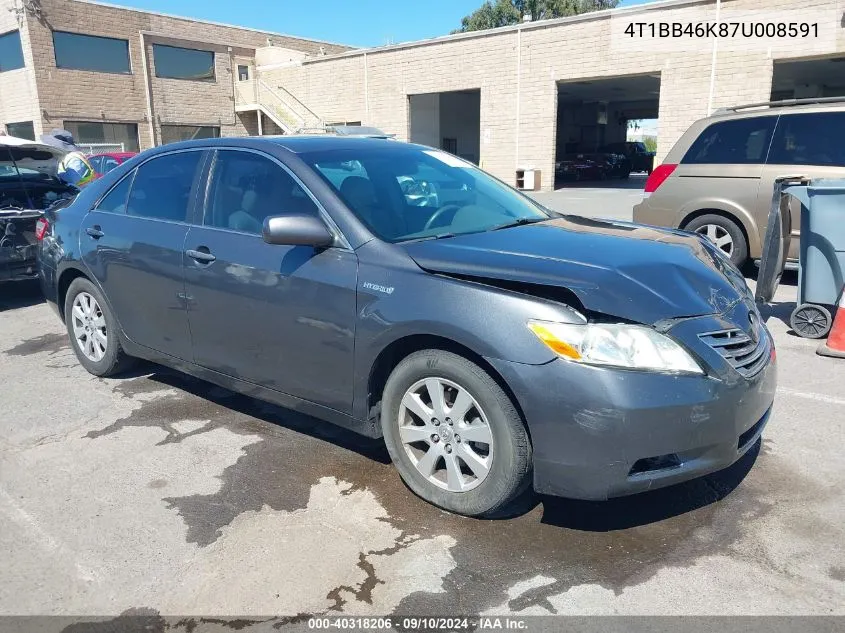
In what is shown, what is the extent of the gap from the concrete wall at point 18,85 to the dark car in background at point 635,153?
82.6ft

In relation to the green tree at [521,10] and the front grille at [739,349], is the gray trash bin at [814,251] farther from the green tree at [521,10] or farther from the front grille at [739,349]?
the green tree at [521,10]

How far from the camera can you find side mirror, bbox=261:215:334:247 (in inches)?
129

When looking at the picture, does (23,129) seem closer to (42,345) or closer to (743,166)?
(42,345)

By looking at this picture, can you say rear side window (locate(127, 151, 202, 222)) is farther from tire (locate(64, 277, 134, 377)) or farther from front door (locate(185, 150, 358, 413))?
tire (locate(64, 277, 134, 377))

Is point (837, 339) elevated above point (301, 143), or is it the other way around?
point (301, 143)

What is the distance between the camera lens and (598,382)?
2621mm

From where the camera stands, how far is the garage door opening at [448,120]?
28.6m

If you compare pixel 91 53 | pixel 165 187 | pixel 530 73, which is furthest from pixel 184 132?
pixel 165 187

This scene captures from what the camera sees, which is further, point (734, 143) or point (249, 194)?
point (734, 143)

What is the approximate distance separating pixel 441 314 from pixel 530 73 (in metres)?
21.8

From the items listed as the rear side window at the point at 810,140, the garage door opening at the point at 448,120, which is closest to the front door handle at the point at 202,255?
the rear side window at the point at 810,140

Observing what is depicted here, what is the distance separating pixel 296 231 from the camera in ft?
10.8

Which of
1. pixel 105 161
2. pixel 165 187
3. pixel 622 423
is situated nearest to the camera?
pixel 622 423

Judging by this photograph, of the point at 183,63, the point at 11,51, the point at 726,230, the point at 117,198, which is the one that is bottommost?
the point at 726,230
